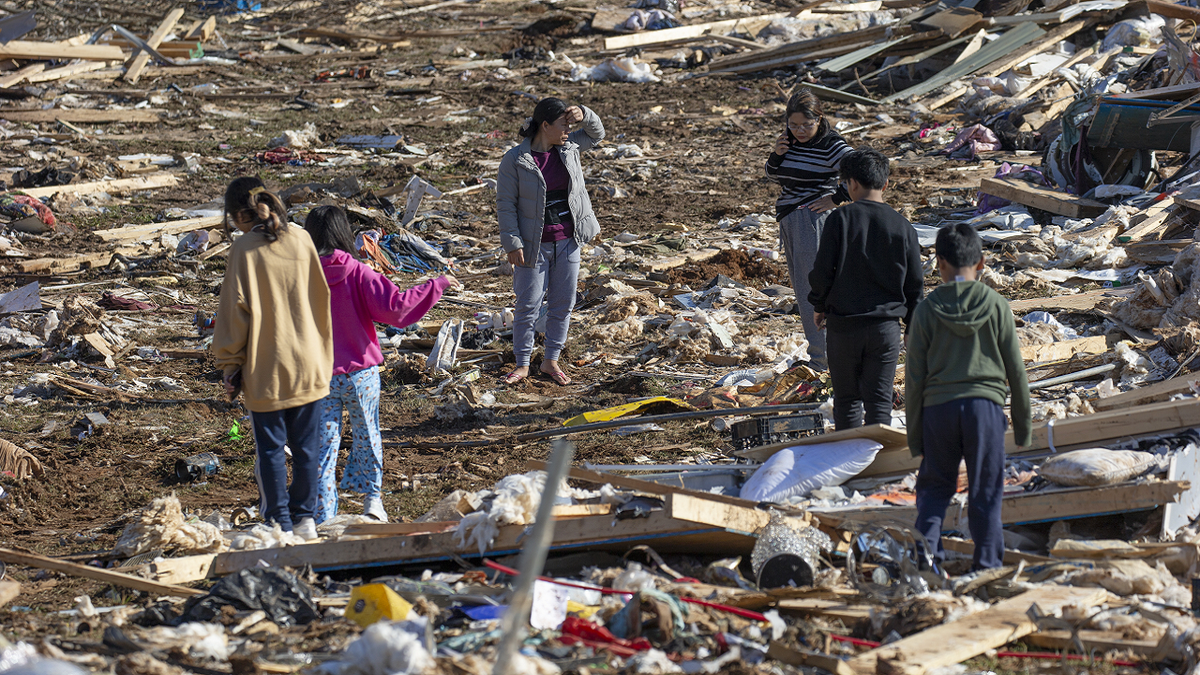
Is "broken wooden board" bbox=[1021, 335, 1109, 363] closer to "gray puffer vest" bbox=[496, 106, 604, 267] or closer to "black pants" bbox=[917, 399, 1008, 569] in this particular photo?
"gray puffer vest" bbox=[496, 106, 604, 267]

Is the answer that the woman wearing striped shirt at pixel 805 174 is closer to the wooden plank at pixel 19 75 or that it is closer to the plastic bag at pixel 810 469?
the plastic bag at pixel 810 469

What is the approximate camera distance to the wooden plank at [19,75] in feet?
64.3

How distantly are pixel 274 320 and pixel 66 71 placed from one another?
1907 cm

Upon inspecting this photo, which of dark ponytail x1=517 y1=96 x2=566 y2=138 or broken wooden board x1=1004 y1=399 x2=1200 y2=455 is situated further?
dark ponytail x1=517 y1=96 x2=566 y2=138

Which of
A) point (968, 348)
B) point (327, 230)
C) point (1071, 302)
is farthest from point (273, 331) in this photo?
point (1071, 302)

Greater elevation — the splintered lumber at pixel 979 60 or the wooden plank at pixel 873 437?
the splintered lumber at pixel 979 60

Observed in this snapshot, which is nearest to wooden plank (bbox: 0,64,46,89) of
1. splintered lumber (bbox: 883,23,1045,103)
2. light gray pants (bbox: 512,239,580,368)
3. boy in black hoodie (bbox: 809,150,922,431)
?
splintered lumber (bbox: 883,23,1045,103)

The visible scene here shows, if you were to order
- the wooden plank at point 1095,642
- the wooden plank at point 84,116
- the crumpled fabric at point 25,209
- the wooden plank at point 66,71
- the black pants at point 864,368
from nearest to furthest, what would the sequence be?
1. the wooden plank at point 1095,642
2. the black pants at point 864,368
3. the crumpled fabric at point 25,209
4. the wooden plank at point 84,116
5. the wooden plank at point 66,71

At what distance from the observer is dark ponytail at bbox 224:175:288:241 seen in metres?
4.59

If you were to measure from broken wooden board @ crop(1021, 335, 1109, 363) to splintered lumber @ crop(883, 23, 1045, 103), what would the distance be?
11281mm

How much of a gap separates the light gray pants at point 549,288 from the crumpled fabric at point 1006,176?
19.8 feet

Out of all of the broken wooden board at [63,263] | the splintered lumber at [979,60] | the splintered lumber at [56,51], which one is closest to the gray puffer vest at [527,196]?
the broken wooden board at [63,263]

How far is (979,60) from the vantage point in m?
18.0

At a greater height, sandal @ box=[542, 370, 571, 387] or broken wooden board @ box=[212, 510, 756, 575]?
broken wooden board @ box=[212, 510, 756, 575]
